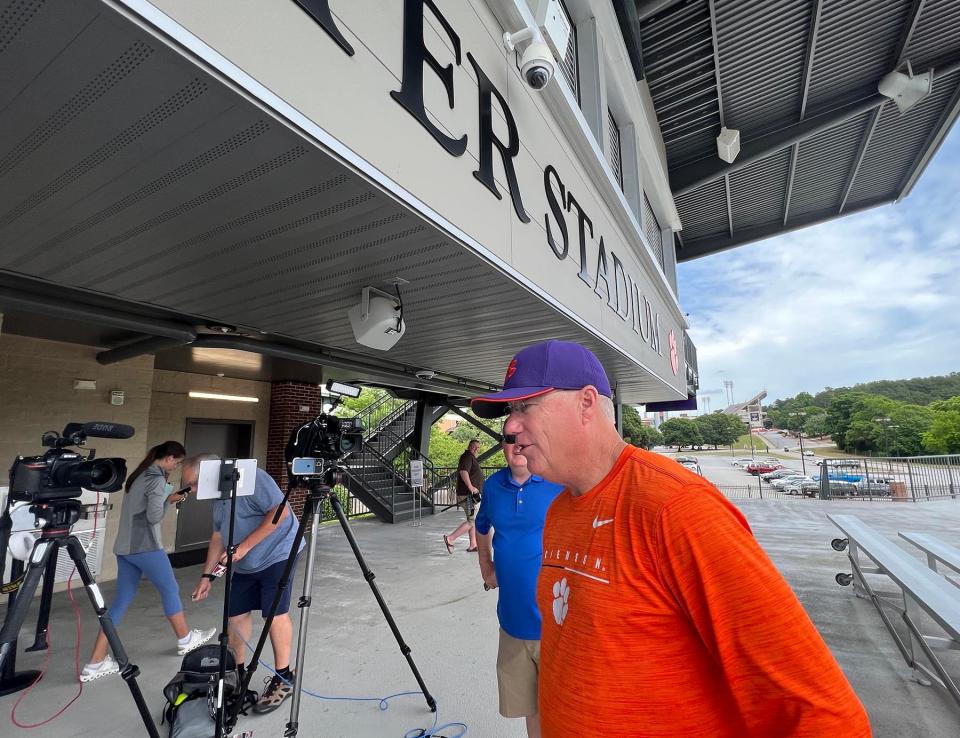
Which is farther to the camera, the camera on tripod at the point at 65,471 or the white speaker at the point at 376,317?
the white speaker at the point at 376,317

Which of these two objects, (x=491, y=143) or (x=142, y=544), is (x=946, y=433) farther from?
(x=142, y=544)

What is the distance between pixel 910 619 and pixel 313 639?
499 cm

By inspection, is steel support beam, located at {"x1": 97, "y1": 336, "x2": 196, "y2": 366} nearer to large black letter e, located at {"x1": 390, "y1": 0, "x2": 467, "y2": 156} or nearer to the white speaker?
the white speaker

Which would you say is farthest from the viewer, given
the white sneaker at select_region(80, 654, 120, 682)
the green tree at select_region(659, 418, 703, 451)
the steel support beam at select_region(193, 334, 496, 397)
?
the green tree at select_region(659, 418, 703, 451)

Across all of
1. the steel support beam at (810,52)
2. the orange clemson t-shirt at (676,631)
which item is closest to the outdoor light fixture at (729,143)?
the steel support beam at (810,52)

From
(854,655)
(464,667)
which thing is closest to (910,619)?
(854,655)

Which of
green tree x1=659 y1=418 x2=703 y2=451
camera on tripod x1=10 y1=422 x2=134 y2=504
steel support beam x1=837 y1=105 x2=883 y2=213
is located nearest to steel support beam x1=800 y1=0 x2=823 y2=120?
steel support beam x1=837 y1=105 x2=883 y2=213

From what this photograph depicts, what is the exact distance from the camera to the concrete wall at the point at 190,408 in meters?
7.80

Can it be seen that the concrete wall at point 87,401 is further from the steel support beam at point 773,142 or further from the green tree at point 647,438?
the green tree at point 647,438

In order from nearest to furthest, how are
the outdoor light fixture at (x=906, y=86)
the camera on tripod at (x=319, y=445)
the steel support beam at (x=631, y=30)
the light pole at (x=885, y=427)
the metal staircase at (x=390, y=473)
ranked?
the camera on tripod at (x=319, y=445) → the steel support beam at (x=631, y=30) → the outdoor light fixture at (x=906, y=86) → the metal staircase at (x=390, y=473) → the light pole at (x=885, y=427)

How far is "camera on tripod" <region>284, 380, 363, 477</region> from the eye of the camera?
2.71m

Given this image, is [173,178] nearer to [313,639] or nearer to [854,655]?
[313,639]

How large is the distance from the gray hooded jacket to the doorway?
3.99 metres

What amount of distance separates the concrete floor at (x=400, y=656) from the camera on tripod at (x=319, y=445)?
5.66ft
